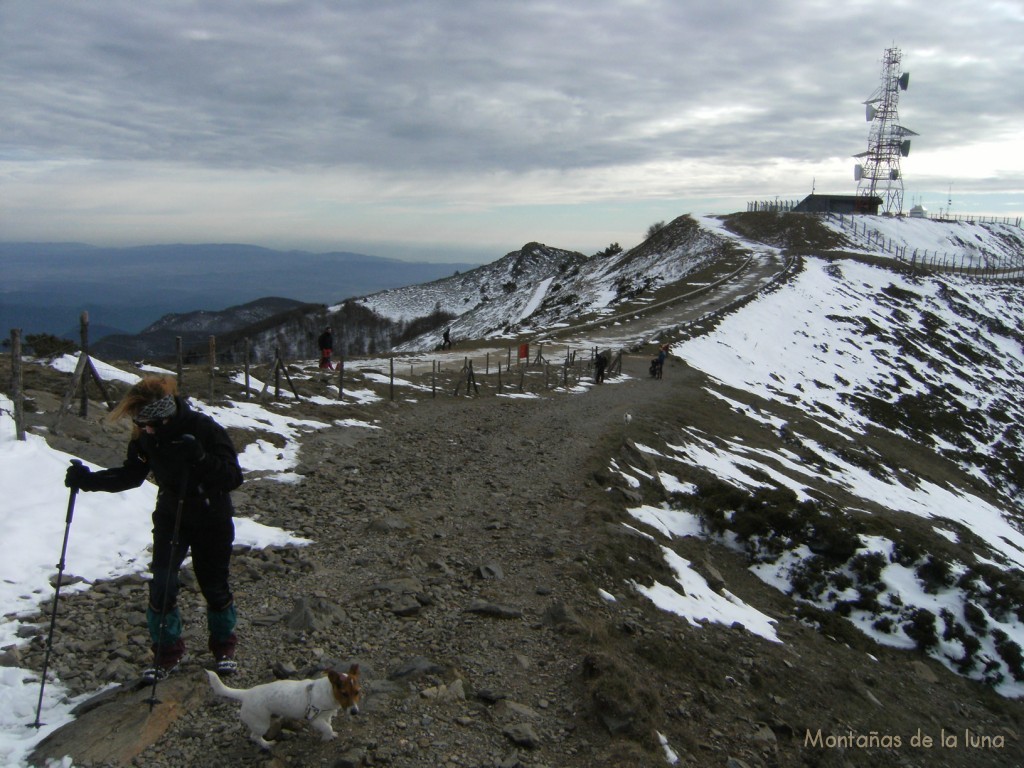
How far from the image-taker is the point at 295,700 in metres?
4.77

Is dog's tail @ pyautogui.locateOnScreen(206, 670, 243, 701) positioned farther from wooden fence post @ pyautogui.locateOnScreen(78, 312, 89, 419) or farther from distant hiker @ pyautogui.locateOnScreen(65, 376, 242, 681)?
wooden fence post @ pyautogui.locateOnScreen(78, 312, 89, 419)

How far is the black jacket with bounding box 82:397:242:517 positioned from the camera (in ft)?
16.2

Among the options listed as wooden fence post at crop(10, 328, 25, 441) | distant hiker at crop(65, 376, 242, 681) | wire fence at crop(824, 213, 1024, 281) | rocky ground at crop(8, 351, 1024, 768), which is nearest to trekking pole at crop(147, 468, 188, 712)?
distant hiker at crop(65, 376, 242, 681)

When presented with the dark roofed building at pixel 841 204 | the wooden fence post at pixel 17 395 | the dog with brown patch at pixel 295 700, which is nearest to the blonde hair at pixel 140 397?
the dog with brown patch at pixel 295 700

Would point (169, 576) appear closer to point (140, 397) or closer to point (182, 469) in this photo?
point (182, 469)

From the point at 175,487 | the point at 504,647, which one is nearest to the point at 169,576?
the point at 175,487

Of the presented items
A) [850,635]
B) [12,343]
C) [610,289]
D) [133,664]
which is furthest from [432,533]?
[610,289]

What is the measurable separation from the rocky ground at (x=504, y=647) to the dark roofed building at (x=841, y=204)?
10772 cm

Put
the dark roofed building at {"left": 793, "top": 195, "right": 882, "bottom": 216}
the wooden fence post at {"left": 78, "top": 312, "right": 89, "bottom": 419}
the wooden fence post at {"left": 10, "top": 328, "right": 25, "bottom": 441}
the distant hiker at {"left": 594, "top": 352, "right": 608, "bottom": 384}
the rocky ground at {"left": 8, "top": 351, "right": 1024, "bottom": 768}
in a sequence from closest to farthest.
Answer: the rocky ground at {"left": 8, "top": 351, "right": 1024, "bottom": 768}
the wooden fence post at {"left": 10, "top": 328, "right": 25, "bottom": 441}
the wooden fence post at {"left": 78, "top": 312, "right": 89, "bottom": 419}
the distant hiker at {"left": 594, "top": 352, "right": 608, "bottom": 384}
the dark roofed building at {"left": 793, "top": 195, "right": 882, "bottom": 216}

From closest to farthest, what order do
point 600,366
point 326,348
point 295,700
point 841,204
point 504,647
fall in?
point 295,700, point 504,647, point 326,348, point 600,366, point 841,204

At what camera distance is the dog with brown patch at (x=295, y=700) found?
15.4 feet

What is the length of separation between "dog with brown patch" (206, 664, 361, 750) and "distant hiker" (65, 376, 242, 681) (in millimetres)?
812

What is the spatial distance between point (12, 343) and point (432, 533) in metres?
7.15

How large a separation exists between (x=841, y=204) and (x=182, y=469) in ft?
391
